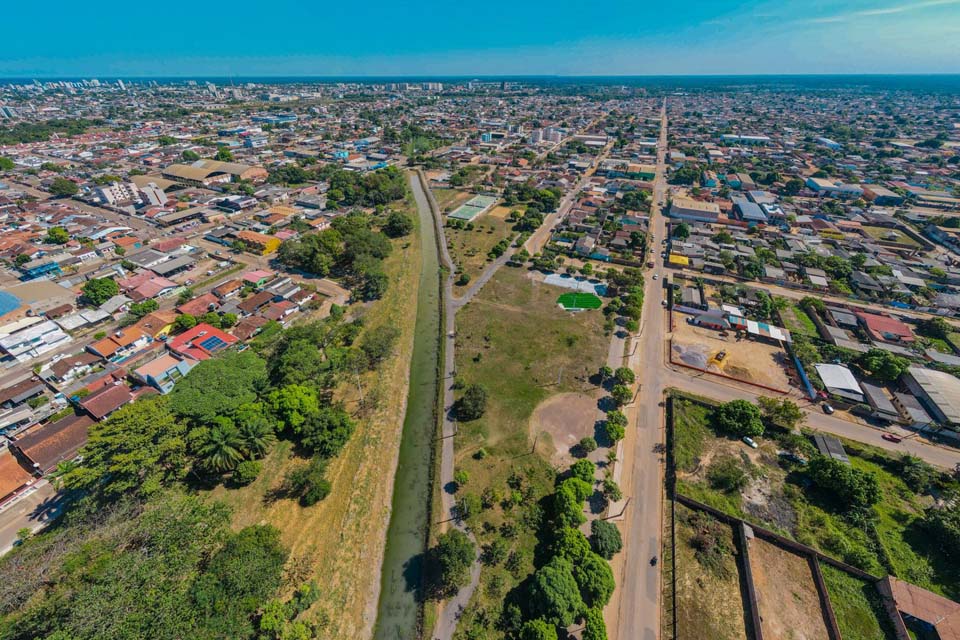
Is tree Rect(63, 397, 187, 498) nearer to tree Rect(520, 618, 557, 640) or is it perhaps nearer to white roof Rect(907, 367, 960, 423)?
tree Rect(520, 618, 557, 640)

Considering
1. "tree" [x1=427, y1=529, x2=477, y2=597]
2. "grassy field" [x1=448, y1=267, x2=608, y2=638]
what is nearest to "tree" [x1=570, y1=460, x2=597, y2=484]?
"grassy field" [x1=448, y1=267, x2=608, y2=638]

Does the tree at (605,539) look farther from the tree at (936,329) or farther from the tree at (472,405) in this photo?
the tree at (936,329)

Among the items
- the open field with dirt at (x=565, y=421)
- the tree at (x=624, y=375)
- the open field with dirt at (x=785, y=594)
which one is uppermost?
the tree at (x=624, y=375)

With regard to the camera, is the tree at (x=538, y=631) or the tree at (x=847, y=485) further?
the tree at (x=847, y=485)

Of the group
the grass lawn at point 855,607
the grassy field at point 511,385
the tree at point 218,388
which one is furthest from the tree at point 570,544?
the tree at point 218,388

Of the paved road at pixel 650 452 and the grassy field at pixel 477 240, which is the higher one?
the grassy field at pixel 477 240
